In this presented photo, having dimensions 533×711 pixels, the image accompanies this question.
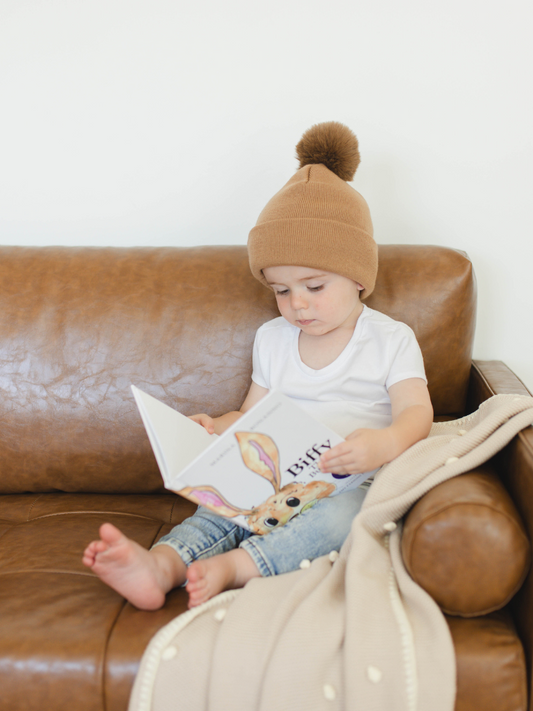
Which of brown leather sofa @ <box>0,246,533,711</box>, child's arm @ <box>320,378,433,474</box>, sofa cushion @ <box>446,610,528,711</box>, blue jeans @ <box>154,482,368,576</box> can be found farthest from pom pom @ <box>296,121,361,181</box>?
sofa cushion @ <box>446,610,528,711</box>

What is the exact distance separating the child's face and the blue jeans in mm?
377

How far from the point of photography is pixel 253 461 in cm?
92

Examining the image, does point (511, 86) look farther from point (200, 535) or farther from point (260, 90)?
point (200, 535)

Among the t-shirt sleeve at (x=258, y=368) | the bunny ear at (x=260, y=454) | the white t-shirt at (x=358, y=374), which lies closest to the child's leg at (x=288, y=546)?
the bunny ear at (x=260, y=454)

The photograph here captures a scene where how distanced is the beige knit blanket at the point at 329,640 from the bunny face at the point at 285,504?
12 centimetres

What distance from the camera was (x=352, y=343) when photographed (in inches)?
48.6

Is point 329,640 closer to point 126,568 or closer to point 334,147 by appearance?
point 126,568

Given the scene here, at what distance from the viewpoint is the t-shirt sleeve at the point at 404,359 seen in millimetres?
1180

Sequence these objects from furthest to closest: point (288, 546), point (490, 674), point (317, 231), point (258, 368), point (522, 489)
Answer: point (258, 368)
point (317, 231)
point (288, 546)
point (522, 489)
point (490, 674)

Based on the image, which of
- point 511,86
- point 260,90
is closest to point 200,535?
point 260,90

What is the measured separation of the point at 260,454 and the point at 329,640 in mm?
302

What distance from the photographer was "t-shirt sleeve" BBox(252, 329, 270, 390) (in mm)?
1306

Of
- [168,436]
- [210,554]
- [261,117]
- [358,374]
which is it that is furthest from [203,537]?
[261,117]

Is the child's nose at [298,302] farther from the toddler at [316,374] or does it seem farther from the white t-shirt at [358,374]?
the white t-shirt at [358,374]
